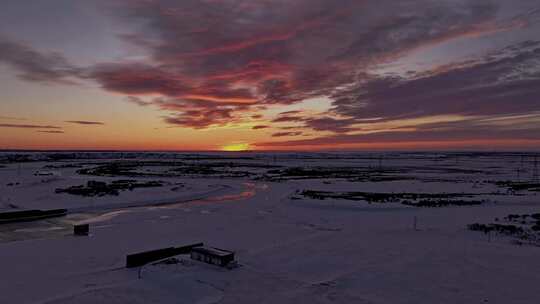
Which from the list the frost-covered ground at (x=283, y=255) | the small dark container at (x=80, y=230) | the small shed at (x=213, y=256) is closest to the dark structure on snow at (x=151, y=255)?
the frost-covered ground at (x=283, y=255)

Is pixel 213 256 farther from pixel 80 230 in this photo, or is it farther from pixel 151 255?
pixel 80 230

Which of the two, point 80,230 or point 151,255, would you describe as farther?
point 80,230

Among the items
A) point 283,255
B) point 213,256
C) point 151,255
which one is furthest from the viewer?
point 283,255

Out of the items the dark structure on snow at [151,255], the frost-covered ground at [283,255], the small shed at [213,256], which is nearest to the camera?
the frost-covered ground at [283,255]

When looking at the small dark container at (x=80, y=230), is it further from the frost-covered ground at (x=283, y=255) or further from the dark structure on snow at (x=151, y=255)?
the dark structure on snow at (x=151, y=255)

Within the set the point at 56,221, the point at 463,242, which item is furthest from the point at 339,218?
the point at 56,221

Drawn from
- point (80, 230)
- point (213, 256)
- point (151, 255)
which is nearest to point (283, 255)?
point (213, 256)

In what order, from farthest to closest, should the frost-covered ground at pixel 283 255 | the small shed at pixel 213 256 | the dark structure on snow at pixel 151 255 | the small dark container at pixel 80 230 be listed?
the small dark container at pixel 80 230 → the dark structure on snow at pixel 151 255 → the small shed at pixel 213 256 → the frost-covered ground at pixel 283 255

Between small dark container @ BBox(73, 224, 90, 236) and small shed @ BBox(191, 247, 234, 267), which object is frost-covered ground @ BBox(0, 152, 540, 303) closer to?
small shed @ BBox(191, 247, 234, 267)
